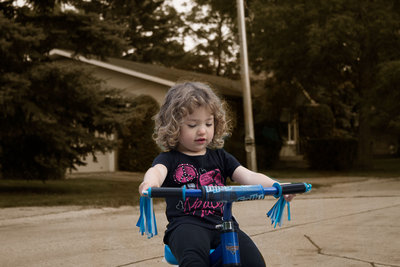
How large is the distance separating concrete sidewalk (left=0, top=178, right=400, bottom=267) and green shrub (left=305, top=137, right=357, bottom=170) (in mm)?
11178

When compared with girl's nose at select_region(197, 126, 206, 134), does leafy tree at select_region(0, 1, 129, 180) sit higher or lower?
higher

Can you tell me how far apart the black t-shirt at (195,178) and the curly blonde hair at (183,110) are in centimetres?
9

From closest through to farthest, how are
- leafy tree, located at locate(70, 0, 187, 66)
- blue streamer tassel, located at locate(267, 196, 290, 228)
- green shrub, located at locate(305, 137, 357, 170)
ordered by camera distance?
1. blue streamer tassel, located at locate(267, 196, 290, 228)
2. green shrub, located at locate(305, 137, 357, 170)
3. leafy tree, located at locate(70, 0, 187, 66)

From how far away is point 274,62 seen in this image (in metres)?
22.2

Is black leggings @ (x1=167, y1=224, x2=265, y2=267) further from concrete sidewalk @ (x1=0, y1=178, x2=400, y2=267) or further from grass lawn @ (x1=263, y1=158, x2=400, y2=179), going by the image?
grass lawn @ (x1=263, y1=158, x2=400, y2=179)

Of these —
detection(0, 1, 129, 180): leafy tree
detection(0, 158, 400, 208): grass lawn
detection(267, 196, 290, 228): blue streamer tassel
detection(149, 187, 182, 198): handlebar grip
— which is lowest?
detection(0, 158, 400, 208): grass lawn

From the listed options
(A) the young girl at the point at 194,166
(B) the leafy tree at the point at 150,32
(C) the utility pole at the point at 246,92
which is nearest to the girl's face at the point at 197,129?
(A) the young girl at the point at 194,166

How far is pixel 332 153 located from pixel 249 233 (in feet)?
51.1

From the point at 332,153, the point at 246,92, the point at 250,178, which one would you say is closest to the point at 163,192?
the point at 250,178

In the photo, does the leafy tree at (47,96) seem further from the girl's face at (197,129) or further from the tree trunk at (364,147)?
the tree trunk at (364,147)

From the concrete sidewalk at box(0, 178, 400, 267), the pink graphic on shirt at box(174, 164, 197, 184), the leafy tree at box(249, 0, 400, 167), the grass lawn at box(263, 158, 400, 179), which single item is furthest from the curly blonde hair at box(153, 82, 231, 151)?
the leafy tree at box(249, 0, 400, 167)

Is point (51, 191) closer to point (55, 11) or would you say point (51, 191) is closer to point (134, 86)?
point (55, 11)

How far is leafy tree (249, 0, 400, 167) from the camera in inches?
750

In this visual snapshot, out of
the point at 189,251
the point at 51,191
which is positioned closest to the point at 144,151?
the point at 51,191
